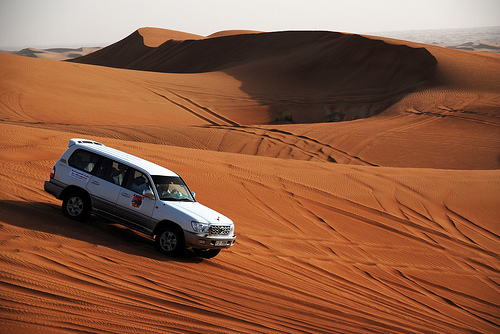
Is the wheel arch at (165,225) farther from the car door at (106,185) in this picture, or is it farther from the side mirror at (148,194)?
the car door at (106,185)

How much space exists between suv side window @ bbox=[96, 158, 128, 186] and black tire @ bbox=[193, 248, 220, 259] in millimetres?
1954

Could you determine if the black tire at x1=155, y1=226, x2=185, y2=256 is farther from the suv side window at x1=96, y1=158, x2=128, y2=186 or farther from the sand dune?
the suv side window at x1=96, y1=158, x2=128, y2=186

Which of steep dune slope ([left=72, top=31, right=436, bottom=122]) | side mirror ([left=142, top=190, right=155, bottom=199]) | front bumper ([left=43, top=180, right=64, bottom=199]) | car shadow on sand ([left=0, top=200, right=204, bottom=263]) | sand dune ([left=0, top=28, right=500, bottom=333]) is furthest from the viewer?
steep dune slope ([left=72, top=31, right=436, bottom=122])

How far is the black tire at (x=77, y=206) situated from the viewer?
10062 mm

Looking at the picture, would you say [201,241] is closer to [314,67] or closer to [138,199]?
[138,199]

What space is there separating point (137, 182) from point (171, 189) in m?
0.65

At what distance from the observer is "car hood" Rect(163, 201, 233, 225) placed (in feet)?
30.8

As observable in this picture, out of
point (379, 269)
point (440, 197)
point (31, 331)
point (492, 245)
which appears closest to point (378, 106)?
point (440, 197)

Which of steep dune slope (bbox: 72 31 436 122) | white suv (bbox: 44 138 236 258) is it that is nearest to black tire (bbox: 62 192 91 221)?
white suv (bbox: 44 138 236 258)

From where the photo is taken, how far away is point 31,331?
5707 millimetres

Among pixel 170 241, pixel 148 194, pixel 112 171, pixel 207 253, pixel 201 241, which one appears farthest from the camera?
pixel 112 171

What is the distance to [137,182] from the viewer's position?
32.8ft

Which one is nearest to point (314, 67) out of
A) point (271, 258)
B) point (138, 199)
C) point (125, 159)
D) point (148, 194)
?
point (125, 159)

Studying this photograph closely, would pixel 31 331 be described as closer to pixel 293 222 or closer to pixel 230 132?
pixel 293 222
